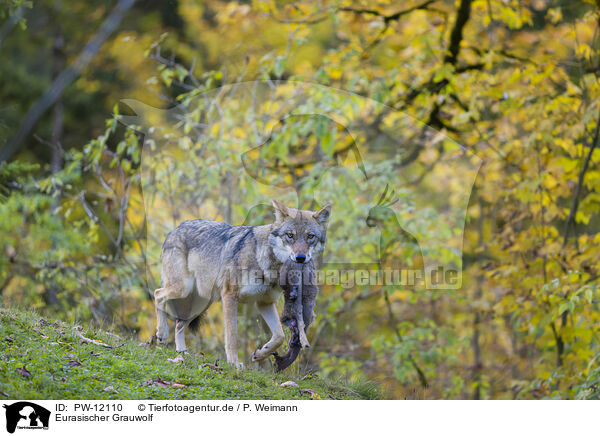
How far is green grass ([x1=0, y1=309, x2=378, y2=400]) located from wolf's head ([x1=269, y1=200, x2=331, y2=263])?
122 centimetres

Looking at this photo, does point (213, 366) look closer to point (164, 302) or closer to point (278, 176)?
point (164, 302)

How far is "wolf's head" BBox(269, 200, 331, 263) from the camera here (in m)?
5.85

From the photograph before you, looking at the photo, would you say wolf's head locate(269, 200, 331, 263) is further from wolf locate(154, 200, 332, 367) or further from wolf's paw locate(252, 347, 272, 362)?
wolf's paw locate(252, 347, 272, 362)

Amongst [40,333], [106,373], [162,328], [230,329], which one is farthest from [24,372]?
[230,329]

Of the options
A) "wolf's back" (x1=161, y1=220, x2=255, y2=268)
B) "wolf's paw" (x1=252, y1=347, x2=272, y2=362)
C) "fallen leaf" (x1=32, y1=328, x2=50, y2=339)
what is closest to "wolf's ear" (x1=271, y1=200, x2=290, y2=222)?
"wolf's back" (x1=161, y1=220, x2=255, y2=268)

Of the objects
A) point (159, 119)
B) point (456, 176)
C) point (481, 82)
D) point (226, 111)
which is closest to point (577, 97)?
point (481, 82)

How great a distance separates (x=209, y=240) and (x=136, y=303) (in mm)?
4861

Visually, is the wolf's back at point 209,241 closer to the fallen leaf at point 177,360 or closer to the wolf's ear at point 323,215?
the wolf's ear at point 323,215

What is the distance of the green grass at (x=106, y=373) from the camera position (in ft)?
16.7

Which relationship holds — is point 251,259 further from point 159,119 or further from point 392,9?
point 392,9

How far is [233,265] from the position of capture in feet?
20.9

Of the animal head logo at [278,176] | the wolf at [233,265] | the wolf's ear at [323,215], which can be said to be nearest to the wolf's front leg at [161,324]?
the wolf at [233,265]

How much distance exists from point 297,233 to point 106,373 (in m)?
2.05
